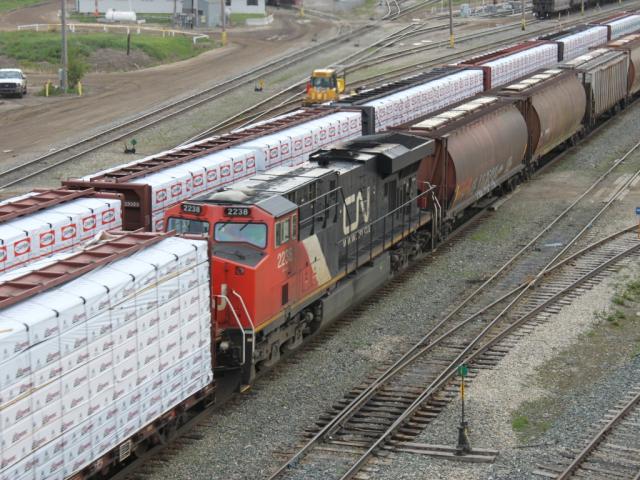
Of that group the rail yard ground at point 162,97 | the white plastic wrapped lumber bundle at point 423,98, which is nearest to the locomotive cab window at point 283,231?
the white plastic wrapped lumber bundle at point 423,98

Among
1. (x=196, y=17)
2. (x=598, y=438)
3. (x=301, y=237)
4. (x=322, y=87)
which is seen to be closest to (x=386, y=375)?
(x=301, y=237)

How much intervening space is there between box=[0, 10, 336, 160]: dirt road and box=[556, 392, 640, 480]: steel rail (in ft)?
101

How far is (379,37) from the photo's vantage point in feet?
270

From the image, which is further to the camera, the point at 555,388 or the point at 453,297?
the point at 453,297

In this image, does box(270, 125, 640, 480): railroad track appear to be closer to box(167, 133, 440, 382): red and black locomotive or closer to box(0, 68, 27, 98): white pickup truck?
box(167, 133, 440, 382): red and black locomotive

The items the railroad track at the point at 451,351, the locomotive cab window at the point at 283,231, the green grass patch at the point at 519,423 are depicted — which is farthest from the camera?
the locomotive cab window at the point at 283,231

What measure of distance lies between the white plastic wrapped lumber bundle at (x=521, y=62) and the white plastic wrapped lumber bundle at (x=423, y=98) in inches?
90.8

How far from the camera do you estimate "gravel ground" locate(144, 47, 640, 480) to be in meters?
17.7

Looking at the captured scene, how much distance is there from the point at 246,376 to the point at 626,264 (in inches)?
526

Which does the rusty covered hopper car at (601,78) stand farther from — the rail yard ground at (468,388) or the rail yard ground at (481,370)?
the rail yard ground at (468,388)

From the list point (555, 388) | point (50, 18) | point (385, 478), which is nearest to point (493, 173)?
point (555, 388)

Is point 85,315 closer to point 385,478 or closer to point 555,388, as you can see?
point 385,478

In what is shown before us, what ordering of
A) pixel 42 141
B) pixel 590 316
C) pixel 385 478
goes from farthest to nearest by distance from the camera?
pixel 42 141 < pixel 590 316 < pixel 385 478

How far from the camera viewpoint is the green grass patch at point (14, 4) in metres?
99.8
